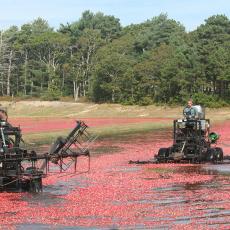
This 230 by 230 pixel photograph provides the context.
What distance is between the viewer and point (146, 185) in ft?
76.9

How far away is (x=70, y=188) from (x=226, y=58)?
81.0m

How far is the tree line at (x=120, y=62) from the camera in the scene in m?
106

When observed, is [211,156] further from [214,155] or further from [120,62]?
[120,62]

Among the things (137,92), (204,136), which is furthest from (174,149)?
(137,92)

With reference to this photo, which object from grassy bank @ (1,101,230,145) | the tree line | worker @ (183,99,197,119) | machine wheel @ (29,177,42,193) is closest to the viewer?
machine wheel @ (29,177,42,193)

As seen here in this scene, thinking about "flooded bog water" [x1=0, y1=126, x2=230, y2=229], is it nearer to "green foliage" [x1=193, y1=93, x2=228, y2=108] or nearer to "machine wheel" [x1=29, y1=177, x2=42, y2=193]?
"machine wheel" [x1=29, y1=177, x2=42, y2=193]

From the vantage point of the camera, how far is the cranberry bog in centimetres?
1638

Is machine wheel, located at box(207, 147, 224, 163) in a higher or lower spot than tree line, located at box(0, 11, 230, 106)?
lower

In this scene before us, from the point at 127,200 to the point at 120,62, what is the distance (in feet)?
323

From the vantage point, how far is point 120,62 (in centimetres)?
11769

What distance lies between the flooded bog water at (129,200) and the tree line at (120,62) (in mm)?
73162

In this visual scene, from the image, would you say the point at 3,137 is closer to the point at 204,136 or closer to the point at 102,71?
the point at 204,136

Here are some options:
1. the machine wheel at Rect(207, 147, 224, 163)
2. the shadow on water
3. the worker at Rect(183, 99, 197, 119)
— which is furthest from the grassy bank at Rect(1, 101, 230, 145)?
the shadow on water

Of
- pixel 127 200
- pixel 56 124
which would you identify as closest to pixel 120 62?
pixel 56 124
